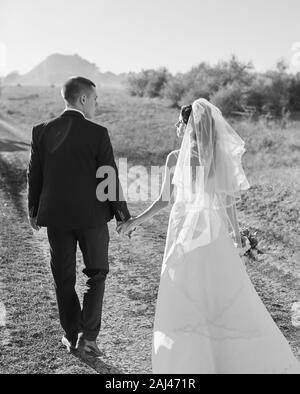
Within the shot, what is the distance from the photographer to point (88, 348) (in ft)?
14.8

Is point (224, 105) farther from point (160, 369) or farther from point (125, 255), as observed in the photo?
point (160, 369)

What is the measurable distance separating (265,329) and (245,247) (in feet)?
2.74

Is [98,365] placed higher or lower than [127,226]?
lower

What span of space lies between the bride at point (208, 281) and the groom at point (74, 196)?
1.97ft

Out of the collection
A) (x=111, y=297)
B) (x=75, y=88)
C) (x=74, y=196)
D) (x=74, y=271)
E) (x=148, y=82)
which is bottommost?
(x=111, y=297)

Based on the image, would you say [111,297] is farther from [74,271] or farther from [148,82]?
[148,82]

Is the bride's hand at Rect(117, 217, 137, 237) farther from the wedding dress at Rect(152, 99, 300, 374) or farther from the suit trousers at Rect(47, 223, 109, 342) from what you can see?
the wedding dress at Rect(152, 99, 300, 374)

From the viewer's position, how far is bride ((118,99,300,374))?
3.87m

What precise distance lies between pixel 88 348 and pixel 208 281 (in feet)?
4.18

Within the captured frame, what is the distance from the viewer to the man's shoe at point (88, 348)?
450 cm

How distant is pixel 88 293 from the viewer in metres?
4.44

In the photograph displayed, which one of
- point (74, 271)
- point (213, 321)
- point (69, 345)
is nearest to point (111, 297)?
point (69, 345)
